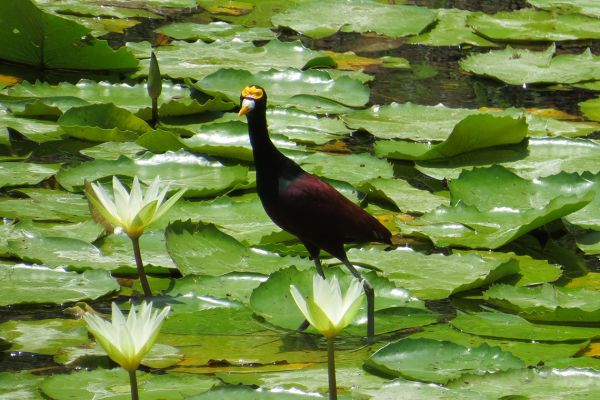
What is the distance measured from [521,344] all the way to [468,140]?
140 centimetres

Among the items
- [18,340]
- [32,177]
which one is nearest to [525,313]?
[18,340]

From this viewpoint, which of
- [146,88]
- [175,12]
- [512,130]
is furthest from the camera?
[175,12]

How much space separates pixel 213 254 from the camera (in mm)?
3137

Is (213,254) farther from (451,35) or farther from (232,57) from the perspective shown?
(451,35)

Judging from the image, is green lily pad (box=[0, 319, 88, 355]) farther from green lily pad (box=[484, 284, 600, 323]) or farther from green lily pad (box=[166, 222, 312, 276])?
green lily pad (box=[484, 284, 600, 323])

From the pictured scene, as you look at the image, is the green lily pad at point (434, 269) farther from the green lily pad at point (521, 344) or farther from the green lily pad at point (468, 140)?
the green lily pad at point (468, 140)

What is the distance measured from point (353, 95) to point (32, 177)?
147 centimetres

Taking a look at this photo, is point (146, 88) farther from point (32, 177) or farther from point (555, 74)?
point (555, 74)

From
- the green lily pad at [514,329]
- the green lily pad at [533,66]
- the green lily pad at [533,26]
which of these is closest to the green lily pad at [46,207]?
the green lily pad at [514,329]

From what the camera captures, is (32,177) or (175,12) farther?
(175,12)

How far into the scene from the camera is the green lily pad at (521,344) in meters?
2.64

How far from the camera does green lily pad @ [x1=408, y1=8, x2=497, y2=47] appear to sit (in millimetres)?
5742

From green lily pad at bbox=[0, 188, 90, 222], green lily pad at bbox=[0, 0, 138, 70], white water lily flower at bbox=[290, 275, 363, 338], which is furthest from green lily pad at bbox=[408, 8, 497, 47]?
white water lily flower at bbox=[290, 275, 363, 338]

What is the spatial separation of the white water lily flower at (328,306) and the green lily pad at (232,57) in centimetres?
319
